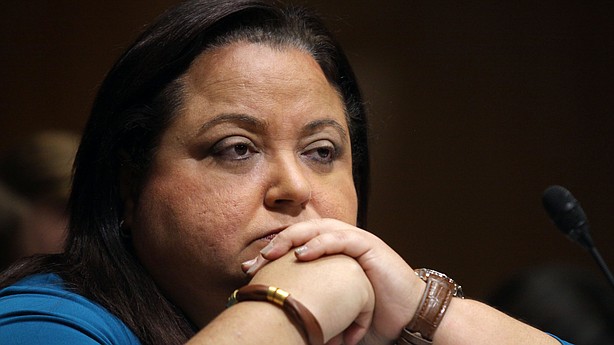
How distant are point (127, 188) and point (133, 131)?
0.41 feet

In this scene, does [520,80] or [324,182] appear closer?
[324,182]

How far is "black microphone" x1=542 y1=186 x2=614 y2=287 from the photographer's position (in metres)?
1.81

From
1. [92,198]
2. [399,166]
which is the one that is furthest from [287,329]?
[399,166]

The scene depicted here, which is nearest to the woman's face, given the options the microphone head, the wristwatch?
the wristwatch

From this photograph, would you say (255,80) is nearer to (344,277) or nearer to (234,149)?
(234,149)

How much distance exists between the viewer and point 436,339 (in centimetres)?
180

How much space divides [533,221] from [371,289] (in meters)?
2.46

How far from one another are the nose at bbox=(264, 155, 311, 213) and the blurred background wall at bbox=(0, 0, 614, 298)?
2079 millimetres

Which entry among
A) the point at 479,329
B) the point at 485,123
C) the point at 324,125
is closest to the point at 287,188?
the point at 324,125

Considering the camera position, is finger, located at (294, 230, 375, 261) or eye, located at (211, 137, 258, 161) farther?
eye, located at (211, 137, 258, 161)

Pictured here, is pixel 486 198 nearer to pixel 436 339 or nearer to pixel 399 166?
pixel 399 166

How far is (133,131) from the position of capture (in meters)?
2.00

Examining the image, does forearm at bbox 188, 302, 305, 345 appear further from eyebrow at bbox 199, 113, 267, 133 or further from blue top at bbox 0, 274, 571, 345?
eyebrow at bbox 199, 113, 267, 133

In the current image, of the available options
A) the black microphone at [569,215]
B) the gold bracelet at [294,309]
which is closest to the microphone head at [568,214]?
the black microphone at [569,215]
